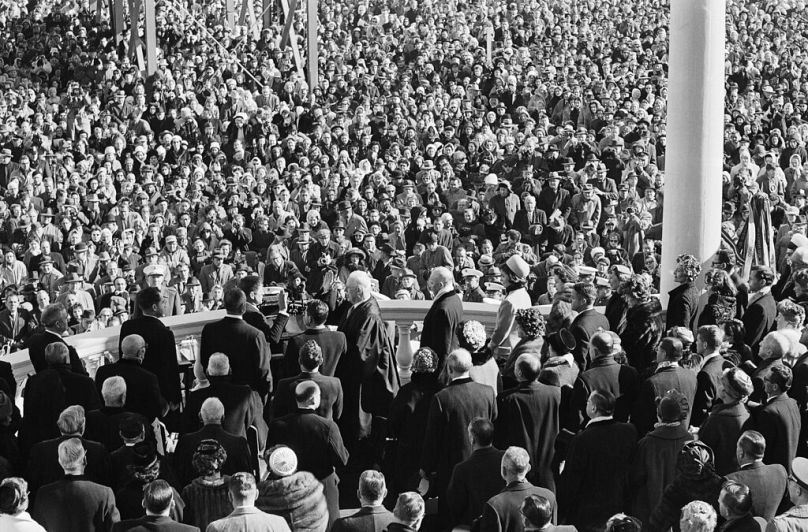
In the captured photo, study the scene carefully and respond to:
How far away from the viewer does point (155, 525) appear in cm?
680

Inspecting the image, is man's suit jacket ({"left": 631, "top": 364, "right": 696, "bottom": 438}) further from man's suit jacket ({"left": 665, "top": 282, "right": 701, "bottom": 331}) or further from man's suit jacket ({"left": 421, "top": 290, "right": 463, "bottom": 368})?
man's suit jacket ({"left": 665, "top": 282, "right": 701, "bottom": 331})

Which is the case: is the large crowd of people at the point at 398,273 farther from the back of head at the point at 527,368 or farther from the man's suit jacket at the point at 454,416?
the back of head at the point at 527,368

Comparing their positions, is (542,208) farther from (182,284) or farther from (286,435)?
(286,435)

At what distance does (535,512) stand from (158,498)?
1972mm

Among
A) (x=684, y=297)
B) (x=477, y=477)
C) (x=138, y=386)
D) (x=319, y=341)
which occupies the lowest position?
(x=477, y=477)

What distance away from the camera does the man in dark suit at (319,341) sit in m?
9.57

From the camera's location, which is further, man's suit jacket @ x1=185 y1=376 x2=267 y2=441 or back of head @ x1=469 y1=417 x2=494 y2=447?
man's suit jacket @ x1=185 y1=376 x2=267 y2=441

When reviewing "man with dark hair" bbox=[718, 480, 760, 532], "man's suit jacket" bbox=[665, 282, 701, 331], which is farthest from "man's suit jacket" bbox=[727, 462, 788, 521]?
"man's suit jacket" bbox=[665, 282, 701, 331]

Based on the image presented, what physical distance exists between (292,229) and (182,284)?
2706 mm

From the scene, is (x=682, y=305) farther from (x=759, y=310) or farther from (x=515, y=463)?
Answer: (x=515, y=463)

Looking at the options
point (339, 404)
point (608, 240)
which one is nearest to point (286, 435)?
point (339, 404)

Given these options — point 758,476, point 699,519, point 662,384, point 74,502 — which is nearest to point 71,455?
point 74,502

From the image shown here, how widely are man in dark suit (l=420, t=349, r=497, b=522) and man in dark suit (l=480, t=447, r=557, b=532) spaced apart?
137 centimetres

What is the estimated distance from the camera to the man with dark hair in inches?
259
